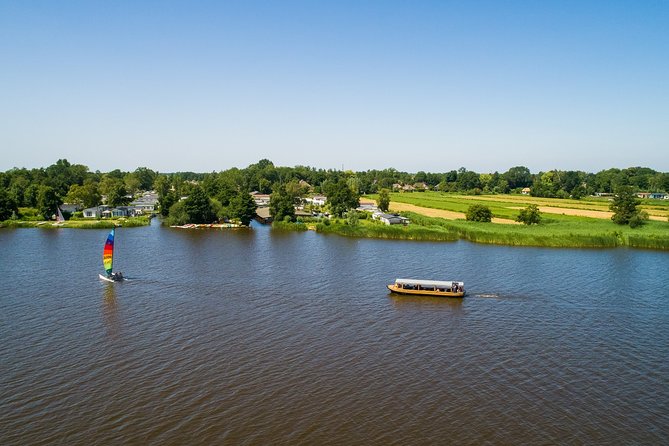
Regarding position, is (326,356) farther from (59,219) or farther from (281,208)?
(59,219)

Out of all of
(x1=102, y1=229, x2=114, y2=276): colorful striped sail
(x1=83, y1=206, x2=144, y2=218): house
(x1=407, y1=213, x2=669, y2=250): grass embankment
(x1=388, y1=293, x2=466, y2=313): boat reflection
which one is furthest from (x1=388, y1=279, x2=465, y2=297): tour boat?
(x1=83, y1=206, x2=144, y2=218): house

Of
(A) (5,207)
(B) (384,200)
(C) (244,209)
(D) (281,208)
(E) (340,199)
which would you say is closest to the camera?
(A) (5,207)

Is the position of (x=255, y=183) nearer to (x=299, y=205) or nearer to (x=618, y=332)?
(x=299, y=205)

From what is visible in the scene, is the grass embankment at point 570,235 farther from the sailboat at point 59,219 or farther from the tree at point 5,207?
the tree at point 5,207

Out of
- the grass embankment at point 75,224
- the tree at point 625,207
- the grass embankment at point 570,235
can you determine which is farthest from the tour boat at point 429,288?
the grass embankment at point 75,224

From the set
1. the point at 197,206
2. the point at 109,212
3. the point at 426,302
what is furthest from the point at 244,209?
the point at 426,302

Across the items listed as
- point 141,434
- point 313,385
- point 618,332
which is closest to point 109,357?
point 141,434

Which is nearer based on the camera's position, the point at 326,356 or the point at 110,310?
the point at 326,356
